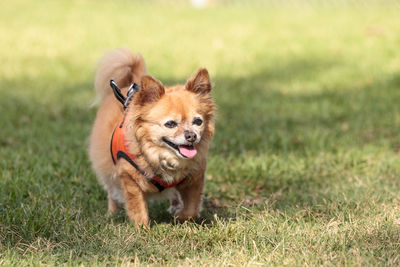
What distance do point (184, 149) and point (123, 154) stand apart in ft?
1.57

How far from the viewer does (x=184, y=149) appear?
11.0 feet

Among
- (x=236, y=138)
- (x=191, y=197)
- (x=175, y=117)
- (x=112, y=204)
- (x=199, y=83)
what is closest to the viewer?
(x=175, y=117)

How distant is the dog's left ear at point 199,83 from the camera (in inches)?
137

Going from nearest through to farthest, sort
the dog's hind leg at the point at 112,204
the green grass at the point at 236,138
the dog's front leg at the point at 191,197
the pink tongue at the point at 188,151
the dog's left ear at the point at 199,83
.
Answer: the green grass at the point at 236,138 < the pink tongue at the point at 188,151 < the dog's left ear at the point at 199,83 < the dog's front leg at the point at 191,197 < the dog's hind leg at the point at 112,204

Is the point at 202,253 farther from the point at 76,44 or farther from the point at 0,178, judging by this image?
the point at 76,44

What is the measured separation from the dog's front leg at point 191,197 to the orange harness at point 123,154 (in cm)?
11

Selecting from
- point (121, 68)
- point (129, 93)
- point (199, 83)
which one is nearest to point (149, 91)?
point (129, 93)

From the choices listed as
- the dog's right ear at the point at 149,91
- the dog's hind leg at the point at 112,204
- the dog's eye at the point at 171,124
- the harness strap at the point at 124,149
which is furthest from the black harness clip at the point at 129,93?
the dog's hind leg at the point at 112,204

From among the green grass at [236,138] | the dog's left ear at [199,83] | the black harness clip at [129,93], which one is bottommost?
the green grass at [236,138]

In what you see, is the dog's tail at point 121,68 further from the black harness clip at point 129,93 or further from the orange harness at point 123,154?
the orange harness at point 123,154

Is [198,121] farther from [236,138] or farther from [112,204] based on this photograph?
[236,138]

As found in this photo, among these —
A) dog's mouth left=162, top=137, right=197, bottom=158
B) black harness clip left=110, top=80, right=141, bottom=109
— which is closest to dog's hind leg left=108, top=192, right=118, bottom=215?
black harness clip left=110, top=80, right=141, bottom=109

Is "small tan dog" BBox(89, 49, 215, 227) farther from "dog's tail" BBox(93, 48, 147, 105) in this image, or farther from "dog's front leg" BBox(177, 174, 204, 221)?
"dog's tail" BBox(93, 48, 147, 105)

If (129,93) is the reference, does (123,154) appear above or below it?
below
